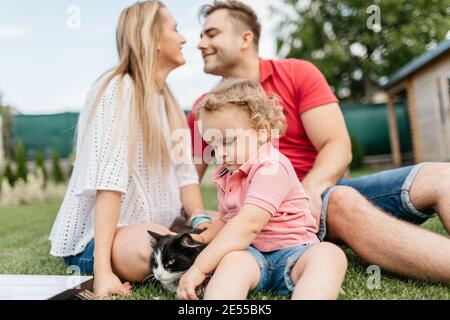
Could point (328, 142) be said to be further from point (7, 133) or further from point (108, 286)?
point (7, 133)

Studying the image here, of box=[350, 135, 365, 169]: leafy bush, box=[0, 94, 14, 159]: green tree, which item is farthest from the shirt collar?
box=[350, 135, 365, 169]: leafy bush

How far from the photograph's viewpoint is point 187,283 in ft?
3.96

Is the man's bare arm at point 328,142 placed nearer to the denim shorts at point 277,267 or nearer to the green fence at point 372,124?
the denim shorts at point 277,267

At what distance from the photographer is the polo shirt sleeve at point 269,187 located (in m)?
1.27

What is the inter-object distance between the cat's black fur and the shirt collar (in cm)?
106

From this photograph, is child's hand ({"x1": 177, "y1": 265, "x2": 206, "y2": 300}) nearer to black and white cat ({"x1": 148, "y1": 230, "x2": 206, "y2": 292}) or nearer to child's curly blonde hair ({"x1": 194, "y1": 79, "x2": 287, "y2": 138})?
black and white cat ({"x1": 148, "y1": 230, "x2": 206, "y2": 292})

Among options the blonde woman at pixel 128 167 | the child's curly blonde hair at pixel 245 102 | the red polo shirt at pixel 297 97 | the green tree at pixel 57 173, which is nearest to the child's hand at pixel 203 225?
the blonde woman at pixel 128 167

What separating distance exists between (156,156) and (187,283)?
76 cm

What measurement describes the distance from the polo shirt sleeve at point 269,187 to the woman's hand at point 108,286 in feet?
1.59

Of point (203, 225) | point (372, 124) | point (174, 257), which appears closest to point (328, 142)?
point (203, 225)

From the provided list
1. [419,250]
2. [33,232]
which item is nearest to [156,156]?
[419,250]

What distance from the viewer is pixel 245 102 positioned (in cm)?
140

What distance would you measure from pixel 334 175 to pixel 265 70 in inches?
27.3

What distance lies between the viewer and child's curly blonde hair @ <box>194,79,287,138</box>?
54.5 inches
